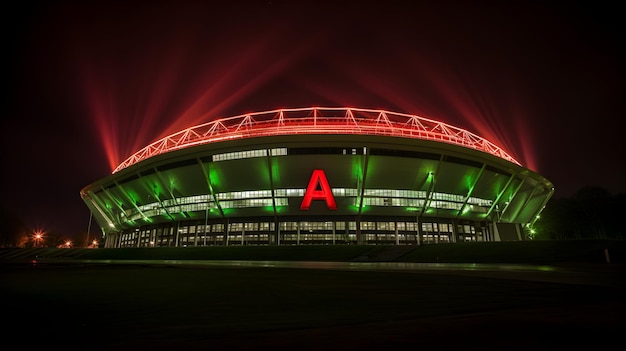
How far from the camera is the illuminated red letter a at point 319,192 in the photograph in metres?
46.3

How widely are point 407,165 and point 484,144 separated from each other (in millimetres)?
21879

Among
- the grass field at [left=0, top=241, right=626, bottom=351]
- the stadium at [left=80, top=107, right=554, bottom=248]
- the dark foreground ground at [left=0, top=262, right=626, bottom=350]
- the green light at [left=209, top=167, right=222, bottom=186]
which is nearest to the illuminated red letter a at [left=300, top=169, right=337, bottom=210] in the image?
the stadium at [left=80, top=107, right=554, bottom=248]

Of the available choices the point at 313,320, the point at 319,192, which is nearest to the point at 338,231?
the point at 319,192

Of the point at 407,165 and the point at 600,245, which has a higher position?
the point at 407,165

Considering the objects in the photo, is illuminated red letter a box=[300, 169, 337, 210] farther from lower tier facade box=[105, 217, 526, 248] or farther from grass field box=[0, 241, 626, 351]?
grass field box=[0, 241, 626, 351]

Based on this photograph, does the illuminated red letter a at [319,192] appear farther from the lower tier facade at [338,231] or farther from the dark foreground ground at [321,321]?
the dark foreground ground at [321,321]

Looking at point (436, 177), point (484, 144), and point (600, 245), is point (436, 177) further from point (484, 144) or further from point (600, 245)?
point (600, 245)

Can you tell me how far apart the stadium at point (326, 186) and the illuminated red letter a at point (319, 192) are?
0.46ft

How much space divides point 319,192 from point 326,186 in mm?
1499

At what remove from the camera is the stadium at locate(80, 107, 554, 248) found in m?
47.1

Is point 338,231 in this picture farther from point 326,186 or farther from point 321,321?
point 321,321

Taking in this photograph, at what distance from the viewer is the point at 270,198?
51250 mm

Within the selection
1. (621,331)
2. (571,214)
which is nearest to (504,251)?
(621,331)

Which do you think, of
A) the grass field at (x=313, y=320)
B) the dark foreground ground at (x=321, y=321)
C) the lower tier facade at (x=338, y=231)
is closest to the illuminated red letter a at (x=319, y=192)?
the lower tier facade at (x=338, y=231)
